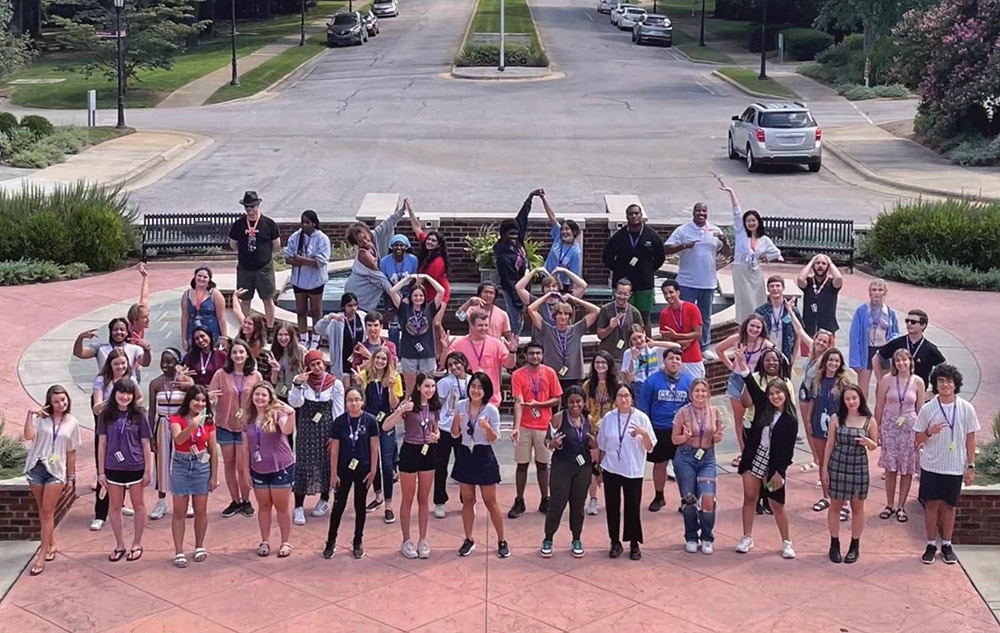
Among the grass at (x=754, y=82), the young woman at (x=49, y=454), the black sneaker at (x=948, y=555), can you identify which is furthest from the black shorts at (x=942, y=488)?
the grass at (x=754, y=82)

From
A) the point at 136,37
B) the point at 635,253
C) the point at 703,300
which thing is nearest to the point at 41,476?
the point at 635,253

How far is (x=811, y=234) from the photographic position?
76.4 ft

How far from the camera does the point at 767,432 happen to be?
446 inches

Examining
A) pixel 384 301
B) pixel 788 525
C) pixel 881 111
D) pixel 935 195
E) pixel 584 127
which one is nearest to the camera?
pixel 788 525

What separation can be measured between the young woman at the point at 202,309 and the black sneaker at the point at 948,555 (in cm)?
690

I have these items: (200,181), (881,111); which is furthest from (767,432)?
(881,111)

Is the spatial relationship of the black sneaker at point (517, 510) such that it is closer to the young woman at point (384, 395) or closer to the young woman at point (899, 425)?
the young woman at point (384, 395)

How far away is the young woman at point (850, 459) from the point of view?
11188 mm

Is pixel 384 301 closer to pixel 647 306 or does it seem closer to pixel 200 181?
pixel 647 306

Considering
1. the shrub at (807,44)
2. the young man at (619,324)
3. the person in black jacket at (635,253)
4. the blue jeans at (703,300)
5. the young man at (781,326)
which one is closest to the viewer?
the young man at (619,324)

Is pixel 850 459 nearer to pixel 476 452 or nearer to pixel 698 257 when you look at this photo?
pixel 476 452

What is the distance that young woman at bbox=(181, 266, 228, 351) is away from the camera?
46.1 feet

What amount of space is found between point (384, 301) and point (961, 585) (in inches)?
263

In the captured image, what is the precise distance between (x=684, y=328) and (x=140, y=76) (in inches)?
1751
